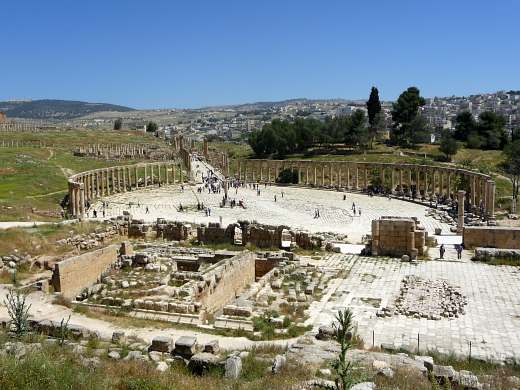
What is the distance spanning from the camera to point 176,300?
2072 centimetres

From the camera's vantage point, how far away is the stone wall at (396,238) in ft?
104

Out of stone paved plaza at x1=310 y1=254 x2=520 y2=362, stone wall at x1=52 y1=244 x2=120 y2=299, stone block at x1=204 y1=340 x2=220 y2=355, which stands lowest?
stone paved plaza at x1=310 y1=254 x2=520 y2=362

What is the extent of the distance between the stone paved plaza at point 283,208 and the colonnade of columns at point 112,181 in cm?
229

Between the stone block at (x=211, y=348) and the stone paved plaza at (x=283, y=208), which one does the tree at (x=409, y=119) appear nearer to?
the stone paved plaza at (x=283, y=208)

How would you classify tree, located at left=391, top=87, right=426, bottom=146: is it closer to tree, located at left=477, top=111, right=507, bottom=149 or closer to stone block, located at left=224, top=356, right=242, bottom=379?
tree, located at left=477, top=111, right=507, bottom=149

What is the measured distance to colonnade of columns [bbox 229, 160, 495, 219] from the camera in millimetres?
54312

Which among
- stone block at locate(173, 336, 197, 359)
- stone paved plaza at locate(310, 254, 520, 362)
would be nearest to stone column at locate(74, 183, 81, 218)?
stone paved plaza at locate(310, 254, 520, 362)

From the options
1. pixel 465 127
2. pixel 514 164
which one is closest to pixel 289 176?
pixel 514 164

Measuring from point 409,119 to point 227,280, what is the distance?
245 ft

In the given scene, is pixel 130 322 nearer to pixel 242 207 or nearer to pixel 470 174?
pixel 242 207

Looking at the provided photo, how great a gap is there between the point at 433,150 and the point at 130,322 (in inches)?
2973

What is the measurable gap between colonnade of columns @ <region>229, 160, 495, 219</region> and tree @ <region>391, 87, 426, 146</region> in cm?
1679

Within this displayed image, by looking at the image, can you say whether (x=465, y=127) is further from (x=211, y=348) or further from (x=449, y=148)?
(x=211, y=348)

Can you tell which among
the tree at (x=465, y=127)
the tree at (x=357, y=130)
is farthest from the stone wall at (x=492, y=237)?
the tree at (x=465, y=127)
